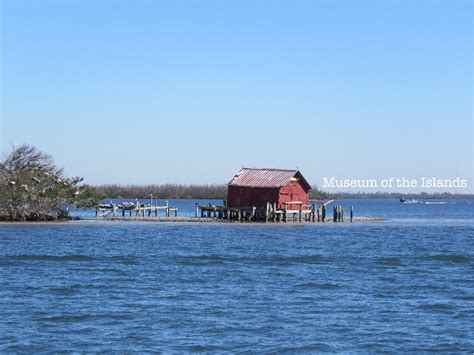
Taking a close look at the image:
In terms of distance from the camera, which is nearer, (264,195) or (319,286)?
(319,286)

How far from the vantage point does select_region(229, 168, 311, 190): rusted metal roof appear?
67.2m

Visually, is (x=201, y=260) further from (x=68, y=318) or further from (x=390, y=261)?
(x=68, y=318)

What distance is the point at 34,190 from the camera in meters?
65.6

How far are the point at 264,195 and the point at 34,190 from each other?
57.3ft

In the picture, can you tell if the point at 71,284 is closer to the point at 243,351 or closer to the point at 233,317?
the point at 233,317

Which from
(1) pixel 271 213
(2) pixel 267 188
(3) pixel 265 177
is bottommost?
(1) pixel 271 213

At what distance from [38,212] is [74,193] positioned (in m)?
3.22

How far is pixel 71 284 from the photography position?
1169 inches

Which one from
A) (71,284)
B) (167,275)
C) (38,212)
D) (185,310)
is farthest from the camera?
(38,212)

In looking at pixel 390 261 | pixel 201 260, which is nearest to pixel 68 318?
pixel 201 260

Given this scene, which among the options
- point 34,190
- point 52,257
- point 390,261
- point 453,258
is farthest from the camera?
point 34,190

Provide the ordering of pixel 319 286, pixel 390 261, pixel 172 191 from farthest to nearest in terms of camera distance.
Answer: pixel 172 191
pixel 390 261
pixel 319 286

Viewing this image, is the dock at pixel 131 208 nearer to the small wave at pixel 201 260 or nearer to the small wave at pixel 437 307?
the small wave at pixel 201 260

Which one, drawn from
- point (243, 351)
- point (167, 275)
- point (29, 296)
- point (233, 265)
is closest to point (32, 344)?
point (243, 351)
